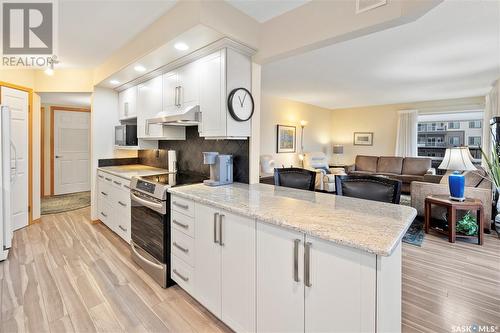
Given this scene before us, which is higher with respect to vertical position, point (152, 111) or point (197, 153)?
point (152, 111)

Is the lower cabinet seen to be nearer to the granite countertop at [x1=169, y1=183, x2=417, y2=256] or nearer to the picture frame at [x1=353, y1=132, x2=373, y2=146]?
the granite countertop at [x1=169, y1=183, x2=417, y2=256]

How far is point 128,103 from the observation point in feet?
12.6

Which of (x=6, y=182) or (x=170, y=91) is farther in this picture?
(x=170, y=91)

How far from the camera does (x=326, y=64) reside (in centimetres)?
385

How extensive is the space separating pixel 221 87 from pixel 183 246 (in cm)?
143

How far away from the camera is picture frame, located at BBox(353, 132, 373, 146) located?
7816mm

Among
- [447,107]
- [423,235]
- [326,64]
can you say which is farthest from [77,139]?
[447,107]

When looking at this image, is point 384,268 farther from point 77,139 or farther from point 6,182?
point 77,139

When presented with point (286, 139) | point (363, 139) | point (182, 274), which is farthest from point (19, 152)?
point (363, 139)

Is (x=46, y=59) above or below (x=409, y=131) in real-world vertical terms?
above

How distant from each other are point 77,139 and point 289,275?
6.56 meters

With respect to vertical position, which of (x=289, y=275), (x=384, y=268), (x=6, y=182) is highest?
(x=6, y=182)

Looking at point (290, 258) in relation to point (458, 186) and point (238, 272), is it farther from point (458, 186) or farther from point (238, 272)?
point (458, 186)

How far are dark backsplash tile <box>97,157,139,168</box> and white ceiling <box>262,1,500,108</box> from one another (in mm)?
2869
